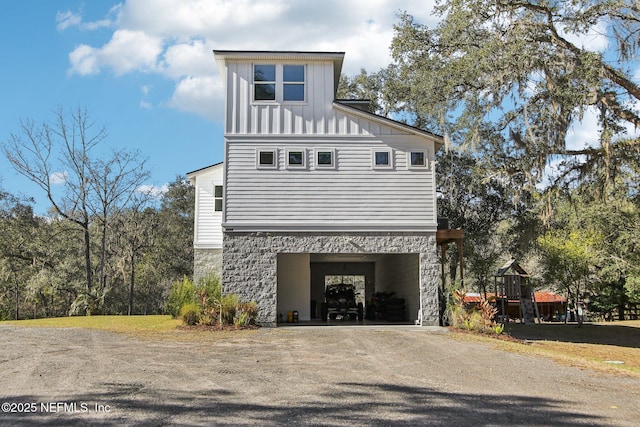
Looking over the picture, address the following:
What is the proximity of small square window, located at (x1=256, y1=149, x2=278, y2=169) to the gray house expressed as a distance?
1.1 inches

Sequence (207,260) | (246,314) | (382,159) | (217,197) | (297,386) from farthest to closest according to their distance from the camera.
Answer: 1. (207,260)
2. (217,197)
3. (382,159)
4. (246,314)
5. (297,386)

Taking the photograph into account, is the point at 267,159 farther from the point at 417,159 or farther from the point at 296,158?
the point at 417,159

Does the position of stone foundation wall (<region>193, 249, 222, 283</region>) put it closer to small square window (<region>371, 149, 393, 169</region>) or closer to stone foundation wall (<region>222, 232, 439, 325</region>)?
stone foundation wall (<region>222, 232, 439, 325</region>)

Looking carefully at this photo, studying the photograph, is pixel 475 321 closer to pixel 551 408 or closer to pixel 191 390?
pixel 551 408

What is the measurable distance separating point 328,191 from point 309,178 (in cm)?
67

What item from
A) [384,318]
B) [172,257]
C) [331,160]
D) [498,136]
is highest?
[498,136]

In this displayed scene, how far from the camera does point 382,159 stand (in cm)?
1691

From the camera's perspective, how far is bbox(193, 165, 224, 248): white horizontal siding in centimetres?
2130

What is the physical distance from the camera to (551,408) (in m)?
6.30

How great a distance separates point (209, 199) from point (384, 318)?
7.79m

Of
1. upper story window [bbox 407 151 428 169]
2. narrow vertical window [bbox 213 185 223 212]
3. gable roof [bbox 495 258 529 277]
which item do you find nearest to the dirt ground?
upper story window [bbox 407 151 428 169]

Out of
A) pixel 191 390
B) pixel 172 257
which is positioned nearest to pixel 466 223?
pixel 172 257

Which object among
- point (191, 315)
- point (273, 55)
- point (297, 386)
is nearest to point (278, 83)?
point (273, 55)

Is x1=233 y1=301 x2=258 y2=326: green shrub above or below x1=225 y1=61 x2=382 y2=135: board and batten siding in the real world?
below
